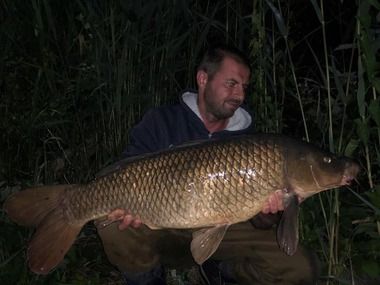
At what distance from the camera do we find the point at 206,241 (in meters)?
2.45

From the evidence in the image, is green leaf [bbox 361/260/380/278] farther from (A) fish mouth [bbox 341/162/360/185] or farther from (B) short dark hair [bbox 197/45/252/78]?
(B) short dark hair [bbox 197/45/252/78]

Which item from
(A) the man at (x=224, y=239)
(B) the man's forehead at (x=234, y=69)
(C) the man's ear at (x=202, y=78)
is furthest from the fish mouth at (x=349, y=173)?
(C) the man's ear at (x=202, y=78)

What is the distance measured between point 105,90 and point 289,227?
151cm

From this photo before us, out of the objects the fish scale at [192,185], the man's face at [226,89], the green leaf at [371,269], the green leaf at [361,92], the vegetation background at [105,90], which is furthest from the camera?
the vegetation background at [105,90]

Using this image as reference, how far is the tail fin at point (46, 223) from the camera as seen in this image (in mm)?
2477

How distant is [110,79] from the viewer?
11.6 ft

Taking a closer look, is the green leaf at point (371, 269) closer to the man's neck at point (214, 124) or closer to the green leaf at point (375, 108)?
the green leaf at point (375, 108)

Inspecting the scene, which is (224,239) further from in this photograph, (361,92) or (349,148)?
(361,92)

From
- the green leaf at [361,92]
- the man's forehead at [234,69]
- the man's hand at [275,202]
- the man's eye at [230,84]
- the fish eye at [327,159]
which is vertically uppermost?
the green leaf at [361,92]

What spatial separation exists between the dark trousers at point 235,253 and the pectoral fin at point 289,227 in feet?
0.91

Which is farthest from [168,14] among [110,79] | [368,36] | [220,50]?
[368,36]

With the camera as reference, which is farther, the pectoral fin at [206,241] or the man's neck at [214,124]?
the man's neck at [214,124]

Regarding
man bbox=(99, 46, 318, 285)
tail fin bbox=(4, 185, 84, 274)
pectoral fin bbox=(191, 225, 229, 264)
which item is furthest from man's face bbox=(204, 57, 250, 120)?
tail fin bbox=(4, 185, 84, 274)

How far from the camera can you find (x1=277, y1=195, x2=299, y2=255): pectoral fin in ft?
7.80
